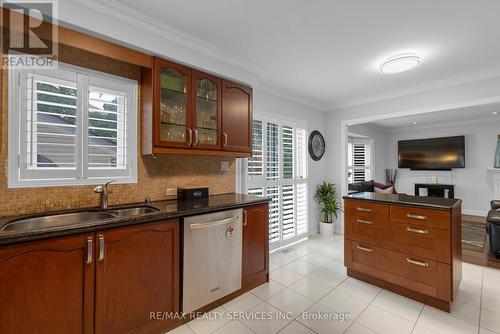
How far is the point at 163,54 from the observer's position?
2.08 metres

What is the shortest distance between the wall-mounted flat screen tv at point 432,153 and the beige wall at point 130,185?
249 inches

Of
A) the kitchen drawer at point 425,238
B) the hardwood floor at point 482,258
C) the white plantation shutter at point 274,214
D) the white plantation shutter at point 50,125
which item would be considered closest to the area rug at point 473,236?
the hardwood floor at point 482,258

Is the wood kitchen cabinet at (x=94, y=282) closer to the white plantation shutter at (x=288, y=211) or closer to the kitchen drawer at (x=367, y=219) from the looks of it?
the kitchen drawer at (x=367, y=219)

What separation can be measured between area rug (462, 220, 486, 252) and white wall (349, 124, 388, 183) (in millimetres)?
2363

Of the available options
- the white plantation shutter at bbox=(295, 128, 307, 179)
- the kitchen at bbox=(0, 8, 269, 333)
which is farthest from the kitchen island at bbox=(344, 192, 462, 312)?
the white plantation shutter at bbox=(295, 128, 307, 179)

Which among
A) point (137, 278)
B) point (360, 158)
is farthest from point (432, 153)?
point (137, 278)

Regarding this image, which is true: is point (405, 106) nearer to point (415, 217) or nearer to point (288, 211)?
point (415, 217)

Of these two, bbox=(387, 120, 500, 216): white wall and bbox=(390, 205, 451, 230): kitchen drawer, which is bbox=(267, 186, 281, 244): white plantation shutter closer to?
bbox=(390, 205, 451, 230): kitchen drawer

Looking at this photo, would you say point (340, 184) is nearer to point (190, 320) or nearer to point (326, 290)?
point (326, 290)

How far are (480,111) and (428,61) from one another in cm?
392

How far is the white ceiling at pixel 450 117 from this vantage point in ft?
16.3

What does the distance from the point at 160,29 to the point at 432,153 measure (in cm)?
746

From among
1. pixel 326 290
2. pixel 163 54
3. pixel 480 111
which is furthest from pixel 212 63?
pixel 480 111

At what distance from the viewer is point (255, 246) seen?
244cm
